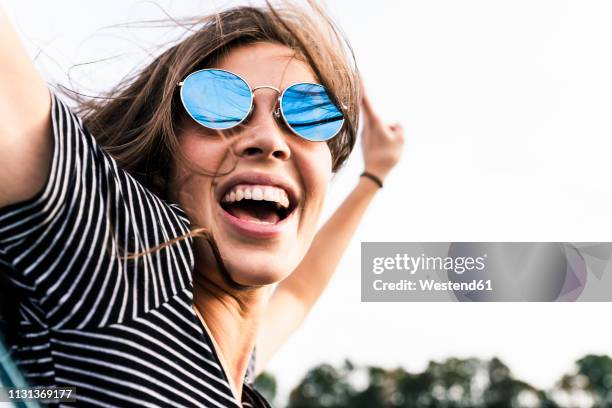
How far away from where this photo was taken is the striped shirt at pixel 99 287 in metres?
1.09

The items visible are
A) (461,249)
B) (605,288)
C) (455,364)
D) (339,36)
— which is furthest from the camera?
(455,364)

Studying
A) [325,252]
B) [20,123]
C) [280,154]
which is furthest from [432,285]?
[20,123]

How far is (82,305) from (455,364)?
4251 cm

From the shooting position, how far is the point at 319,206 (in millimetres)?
1903

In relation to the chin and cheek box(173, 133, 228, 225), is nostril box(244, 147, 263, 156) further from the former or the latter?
the chin

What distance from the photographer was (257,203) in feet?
5.77

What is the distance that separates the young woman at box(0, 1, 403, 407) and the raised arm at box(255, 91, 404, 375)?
0.33 m

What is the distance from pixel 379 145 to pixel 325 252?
1.88 feet

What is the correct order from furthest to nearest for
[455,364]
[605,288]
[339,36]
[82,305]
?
1. [455,364]
2. [605,288]
3. [339,36]
4. [82,305]

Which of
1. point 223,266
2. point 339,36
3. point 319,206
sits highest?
point 339,36

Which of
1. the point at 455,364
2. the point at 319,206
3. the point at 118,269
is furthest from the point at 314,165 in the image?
the point at 455,364

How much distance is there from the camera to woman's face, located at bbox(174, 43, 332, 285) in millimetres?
1649

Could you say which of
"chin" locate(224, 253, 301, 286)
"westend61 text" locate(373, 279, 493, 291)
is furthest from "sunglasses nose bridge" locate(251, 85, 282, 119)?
"westend61 text" locate(373, 279, 493, 291)

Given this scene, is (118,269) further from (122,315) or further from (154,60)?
(154,60)
